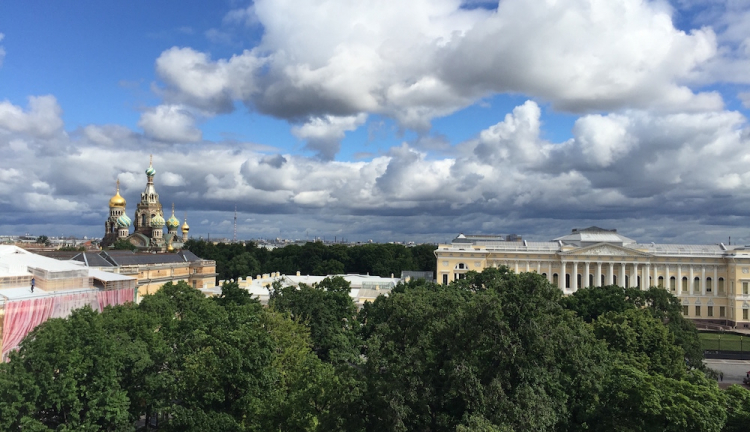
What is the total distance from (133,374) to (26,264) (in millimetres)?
26214

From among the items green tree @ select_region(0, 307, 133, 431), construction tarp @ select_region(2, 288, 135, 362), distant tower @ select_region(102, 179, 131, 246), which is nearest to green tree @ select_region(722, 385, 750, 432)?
green tree @ select_region(0, 307, 133, 431)

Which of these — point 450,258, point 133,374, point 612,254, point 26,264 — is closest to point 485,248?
point 450,258

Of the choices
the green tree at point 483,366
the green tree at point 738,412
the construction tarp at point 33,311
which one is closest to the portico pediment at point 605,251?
the construction tarp at point 33,311

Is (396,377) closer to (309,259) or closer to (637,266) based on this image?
(637,266)

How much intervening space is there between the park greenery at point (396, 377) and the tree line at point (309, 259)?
8110 cm

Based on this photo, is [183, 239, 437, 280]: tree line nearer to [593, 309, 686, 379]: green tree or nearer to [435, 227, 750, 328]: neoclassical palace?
[435, 227, 750, 328]: neoclassical palace

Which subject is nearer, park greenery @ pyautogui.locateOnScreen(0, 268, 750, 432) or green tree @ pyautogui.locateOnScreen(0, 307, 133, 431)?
park greenery @ pyautogui.locateOnScreen(0, 268, 750, 432)

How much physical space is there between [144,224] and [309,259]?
41.0m

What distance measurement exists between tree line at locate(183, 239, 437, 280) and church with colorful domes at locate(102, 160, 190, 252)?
6.99m

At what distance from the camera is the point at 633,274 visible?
96688 millimetres

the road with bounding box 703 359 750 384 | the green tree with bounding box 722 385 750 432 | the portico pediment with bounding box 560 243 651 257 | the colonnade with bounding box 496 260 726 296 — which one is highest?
the portico pediment with bounding box 560 243 651 257

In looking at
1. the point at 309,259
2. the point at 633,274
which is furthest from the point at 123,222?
the point at 633,274

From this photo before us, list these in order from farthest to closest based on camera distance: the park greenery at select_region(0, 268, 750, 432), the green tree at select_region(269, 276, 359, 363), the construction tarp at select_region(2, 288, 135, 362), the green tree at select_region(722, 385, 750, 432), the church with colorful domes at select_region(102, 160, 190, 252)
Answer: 1. the church with colorful domes at select_region(102, 160, 190, 252)
2. the green tree at select_region(269, 276, 359, 363)
3. the construction tarp at select_region(2, 288, 135, 362)
4. the green tree at select_region(722, 385, 750, 432)
5. the park greenery at select_region(0, 268, 750, 432)

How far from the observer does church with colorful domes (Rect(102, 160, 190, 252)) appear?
425 ft
